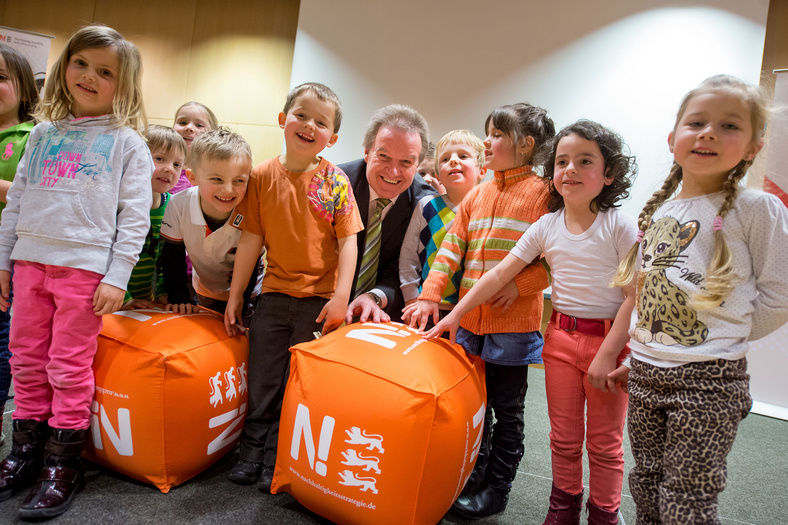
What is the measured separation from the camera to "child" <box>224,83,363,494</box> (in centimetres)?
164

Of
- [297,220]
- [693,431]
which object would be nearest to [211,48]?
[297,220]

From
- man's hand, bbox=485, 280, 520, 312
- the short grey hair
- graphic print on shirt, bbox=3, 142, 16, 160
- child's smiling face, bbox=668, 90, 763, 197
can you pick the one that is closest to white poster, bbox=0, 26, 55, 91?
graphic print on shirt, bbox=3, 142, 16, 160

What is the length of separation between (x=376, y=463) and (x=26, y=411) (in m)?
1.06

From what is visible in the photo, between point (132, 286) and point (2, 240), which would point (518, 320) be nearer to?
point (132, 286)

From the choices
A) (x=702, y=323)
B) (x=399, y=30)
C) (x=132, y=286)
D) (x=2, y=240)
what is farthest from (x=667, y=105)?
(x=2, y=240)

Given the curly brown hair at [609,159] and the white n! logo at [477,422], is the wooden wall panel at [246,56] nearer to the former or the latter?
the curly brown hair at [609,159]

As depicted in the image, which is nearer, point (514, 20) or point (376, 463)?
point (376, 463)

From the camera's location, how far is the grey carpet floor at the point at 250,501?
51.3 inches

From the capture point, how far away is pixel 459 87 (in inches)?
169

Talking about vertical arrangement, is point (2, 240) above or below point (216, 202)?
below

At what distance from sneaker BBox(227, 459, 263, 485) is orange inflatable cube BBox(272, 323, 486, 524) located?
0.76 feet

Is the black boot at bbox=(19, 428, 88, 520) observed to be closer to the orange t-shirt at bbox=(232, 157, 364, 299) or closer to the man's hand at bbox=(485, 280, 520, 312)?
the orange t-shirt at bbox=(232, 157, 364, 299)

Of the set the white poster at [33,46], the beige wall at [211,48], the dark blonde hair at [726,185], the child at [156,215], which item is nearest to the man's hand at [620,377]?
the dark blonde hair at [726,185]

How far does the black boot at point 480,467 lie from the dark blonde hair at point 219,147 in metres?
1.25
